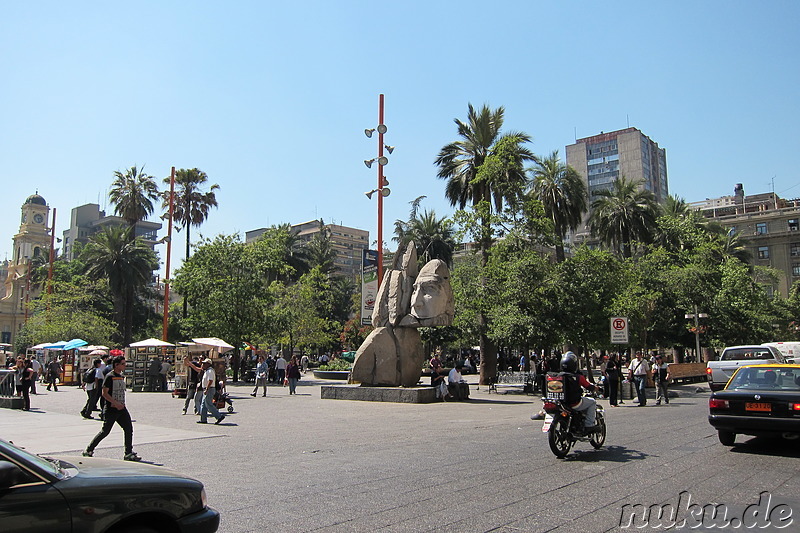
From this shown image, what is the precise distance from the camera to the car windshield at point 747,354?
76.7ft

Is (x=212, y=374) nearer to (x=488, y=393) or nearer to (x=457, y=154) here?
(x=488, y=393)

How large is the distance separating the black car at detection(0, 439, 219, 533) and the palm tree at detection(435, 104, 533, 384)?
23.6 meters

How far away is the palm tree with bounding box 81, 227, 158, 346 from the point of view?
1874 inches

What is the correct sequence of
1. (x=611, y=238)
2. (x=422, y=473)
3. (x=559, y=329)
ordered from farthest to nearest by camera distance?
(x=611, y=238) < (x=559, y=329) < (x=422, y=473)

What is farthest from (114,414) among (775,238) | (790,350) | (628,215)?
(775,238)

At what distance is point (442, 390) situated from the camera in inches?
813

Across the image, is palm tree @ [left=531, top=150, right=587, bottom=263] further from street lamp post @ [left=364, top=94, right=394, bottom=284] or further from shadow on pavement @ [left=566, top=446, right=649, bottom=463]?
shadow on pavement @ [left=566, top=446, right=649, bottom=463]

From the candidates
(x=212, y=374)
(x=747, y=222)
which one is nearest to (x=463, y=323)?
(x=212, y=374)

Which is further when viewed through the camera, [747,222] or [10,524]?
[747,222]

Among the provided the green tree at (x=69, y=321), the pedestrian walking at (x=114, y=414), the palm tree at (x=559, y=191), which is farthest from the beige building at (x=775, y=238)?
the pedestrian walking at (x=114, y=414)

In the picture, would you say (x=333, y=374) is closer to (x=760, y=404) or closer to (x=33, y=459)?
(x=760, y=404)

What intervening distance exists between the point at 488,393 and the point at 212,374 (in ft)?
43.9

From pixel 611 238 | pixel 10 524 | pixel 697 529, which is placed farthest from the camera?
pixel 611 238

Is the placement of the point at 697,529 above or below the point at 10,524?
below
